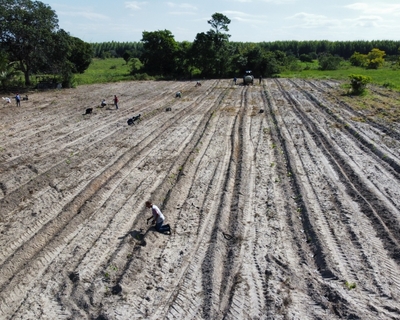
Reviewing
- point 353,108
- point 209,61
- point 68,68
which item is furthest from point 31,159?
point 209,61

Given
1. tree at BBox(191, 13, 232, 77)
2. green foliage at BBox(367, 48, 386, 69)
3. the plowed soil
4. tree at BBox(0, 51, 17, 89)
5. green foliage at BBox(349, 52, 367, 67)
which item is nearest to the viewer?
the plowed soil

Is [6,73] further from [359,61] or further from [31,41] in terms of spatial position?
[359,61]

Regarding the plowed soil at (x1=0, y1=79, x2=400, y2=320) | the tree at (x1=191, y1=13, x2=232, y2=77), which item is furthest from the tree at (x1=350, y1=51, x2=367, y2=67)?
the plowed soil at (x1=0, y1=79, x2=400, y2=320)

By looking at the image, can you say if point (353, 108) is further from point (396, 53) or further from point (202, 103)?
point (396, 53)

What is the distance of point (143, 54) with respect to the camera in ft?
192

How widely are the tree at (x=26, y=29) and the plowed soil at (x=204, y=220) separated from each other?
17437 mm

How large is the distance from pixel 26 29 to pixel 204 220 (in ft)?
111

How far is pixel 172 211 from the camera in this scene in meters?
12.8

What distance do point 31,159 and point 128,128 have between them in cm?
717

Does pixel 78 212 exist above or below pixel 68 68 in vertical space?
below

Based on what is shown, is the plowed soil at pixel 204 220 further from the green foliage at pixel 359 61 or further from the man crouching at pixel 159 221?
the green foliage at pixel 359 61

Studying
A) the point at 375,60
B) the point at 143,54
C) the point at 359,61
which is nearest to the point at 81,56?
the point at 143,54

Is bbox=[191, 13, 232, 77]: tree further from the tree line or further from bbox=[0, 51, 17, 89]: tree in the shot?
bbox=[0, 51, 17, 89]: tree

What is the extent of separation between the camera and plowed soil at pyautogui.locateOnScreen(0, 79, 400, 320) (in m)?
A: 8.61
